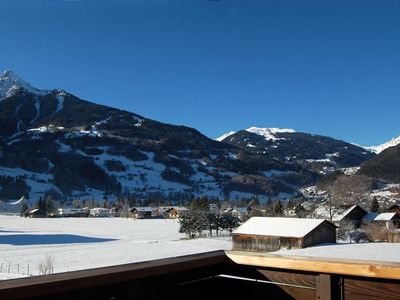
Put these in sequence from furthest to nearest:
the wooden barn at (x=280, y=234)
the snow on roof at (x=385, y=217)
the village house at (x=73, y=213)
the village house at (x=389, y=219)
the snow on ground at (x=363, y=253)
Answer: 1. the village house at (x=73, y=213)
2. the snow on roof at (x=385, y=217)
3. the village house at (x=389, y=219)
4. the wooden barn at (x=280, y=234)
5. the snow on ground at (x=363, y=253)

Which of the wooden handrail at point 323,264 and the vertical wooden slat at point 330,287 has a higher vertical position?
the wooden handrail at point 323,264

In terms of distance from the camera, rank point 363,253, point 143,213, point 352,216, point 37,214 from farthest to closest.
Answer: point 37,214 → point 143,213 → point 352,216 → point 363,253

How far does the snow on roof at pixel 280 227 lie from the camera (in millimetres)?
55250

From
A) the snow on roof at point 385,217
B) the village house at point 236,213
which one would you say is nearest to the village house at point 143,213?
the village house at point 236,213

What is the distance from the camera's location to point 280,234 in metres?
55.1

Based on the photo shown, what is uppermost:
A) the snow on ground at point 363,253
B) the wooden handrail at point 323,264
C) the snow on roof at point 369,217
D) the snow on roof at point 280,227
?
the wooden handrail at point 323,264

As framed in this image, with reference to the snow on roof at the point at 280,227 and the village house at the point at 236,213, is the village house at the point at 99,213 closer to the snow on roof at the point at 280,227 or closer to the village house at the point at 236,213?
the village house at the point at 236,213

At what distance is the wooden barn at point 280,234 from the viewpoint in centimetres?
5462

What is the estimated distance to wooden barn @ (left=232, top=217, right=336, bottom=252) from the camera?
54.6 m

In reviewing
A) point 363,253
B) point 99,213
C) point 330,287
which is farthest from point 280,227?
point 99,213

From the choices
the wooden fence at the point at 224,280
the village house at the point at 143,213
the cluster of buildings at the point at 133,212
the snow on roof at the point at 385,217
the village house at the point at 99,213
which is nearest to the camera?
the wooden fence at the point at 224,280

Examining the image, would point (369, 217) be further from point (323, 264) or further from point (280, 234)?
point (323, 264)

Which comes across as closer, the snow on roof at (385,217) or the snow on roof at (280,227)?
the snow on roof at (280,227)

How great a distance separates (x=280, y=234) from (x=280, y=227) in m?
2.01
